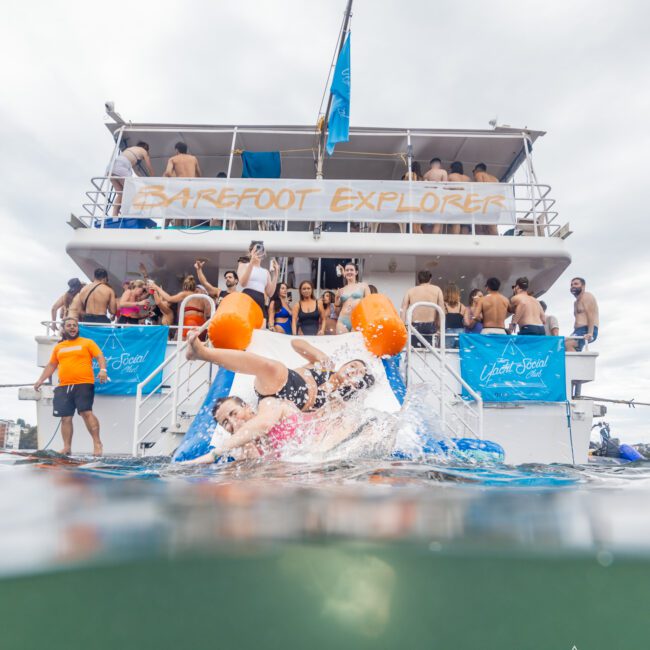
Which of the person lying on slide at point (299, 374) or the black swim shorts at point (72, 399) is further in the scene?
the black swim shorts at point (72, 399)

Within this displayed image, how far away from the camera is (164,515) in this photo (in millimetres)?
1579

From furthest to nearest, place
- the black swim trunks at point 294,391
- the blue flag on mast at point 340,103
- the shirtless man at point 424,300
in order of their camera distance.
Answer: the blue flag on mast at point 340,103 < the shirtless man at point 424,300 < the black swim trunks at point 294,391

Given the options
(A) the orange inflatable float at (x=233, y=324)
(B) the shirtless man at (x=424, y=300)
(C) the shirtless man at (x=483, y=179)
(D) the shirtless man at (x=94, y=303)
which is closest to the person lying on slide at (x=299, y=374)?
(A) the orange inflatable float at (x=233, y=324)

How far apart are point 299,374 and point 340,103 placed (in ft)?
16.7

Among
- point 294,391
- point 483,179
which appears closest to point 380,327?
point 294,391

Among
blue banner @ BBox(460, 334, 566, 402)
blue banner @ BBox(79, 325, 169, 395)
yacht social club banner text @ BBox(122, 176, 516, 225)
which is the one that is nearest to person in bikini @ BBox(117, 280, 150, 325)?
blue banner @ BBox(79, 325, 169, 395)

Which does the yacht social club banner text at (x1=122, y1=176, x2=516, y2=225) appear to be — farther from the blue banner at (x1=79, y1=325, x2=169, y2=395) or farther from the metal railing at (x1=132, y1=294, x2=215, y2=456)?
the metal railing at (x1=132, y1=294, x2=215, y2=456)

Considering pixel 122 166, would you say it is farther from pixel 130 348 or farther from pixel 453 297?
pixel 453 297

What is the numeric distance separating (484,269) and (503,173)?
2.70 meters

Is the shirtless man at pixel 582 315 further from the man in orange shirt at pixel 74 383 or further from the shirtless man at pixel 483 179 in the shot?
the man in orange shirt at pixel 74 383

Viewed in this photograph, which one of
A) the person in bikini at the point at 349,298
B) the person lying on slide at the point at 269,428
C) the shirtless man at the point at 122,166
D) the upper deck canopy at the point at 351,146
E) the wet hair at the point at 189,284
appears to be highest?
the upper deck canopy at the point at 351,146

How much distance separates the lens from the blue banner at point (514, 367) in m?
5.72

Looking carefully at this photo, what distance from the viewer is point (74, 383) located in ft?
17.4

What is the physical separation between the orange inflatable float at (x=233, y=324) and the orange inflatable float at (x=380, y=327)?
1.08 m
